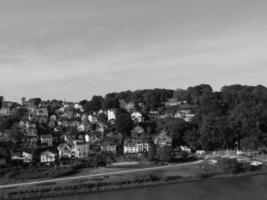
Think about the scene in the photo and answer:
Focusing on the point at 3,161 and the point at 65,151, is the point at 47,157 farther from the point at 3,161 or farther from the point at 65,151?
the point at 3,161

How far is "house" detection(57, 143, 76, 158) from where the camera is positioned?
38.5 meters

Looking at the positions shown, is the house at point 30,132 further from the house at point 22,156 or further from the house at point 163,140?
the house at point 163,140

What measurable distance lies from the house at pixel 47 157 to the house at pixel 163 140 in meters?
8.54

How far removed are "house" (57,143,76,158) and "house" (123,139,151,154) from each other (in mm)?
4200

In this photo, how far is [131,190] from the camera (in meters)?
25.8

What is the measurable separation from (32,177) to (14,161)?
5309 mm

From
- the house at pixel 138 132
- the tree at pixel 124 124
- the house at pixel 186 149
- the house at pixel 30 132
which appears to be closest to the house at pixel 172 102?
the house at pixel 138 132

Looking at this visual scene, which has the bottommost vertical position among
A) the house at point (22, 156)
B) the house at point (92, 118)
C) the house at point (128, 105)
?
the house at point (22, 156)

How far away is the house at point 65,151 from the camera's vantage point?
3852cm

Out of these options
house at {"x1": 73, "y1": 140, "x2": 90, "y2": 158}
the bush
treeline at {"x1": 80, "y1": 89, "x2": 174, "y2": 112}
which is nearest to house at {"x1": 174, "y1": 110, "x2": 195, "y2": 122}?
treeline at {"x1": 80, "y1": 89, "x2": 174, "y2": 112}

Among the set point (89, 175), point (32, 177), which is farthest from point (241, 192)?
point (32, 177)

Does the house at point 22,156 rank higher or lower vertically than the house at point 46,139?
lower

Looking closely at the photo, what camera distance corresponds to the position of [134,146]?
3966cm

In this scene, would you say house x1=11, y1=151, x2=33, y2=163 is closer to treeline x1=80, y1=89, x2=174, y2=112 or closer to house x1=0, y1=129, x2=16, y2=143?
house x1=0, y1=129, x2=16, y2=143
